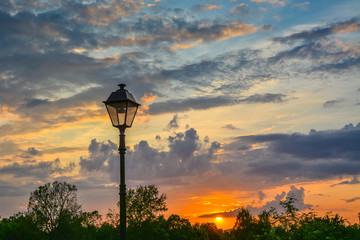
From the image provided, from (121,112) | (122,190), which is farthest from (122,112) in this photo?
(122,190)

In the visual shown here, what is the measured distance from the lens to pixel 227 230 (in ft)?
426

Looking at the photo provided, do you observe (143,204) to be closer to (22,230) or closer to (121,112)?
(22,230)

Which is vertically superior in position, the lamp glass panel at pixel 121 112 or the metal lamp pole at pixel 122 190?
the lamp glass panel at pixel 121 112

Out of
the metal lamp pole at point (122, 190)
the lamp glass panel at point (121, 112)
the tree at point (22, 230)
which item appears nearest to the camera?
the metal lamp pole at point (122, 190)

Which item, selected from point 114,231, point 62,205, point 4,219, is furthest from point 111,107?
point 4,219

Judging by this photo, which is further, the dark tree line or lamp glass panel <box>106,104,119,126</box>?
the dark tree line

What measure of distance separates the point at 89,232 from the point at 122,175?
79.6 meters

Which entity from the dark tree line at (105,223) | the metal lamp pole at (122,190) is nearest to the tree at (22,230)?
the dark tree line at (105,223)

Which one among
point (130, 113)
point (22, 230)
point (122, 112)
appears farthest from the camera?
point (22, 230)

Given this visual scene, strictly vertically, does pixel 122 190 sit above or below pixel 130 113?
below

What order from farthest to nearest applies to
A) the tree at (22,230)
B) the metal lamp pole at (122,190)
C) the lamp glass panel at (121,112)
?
the tree at (22,230), the lamp glass panel at (121,112), the metal lamp pole at (122,190)

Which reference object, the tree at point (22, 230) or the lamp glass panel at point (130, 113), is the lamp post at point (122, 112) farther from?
the tree at point (22, 230)

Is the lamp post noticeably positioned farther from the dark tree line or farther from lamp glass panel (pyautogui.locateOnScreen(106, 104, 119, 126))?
the dark tree line

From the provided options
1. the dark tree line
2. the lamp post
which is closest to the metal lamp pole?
the lamp post
